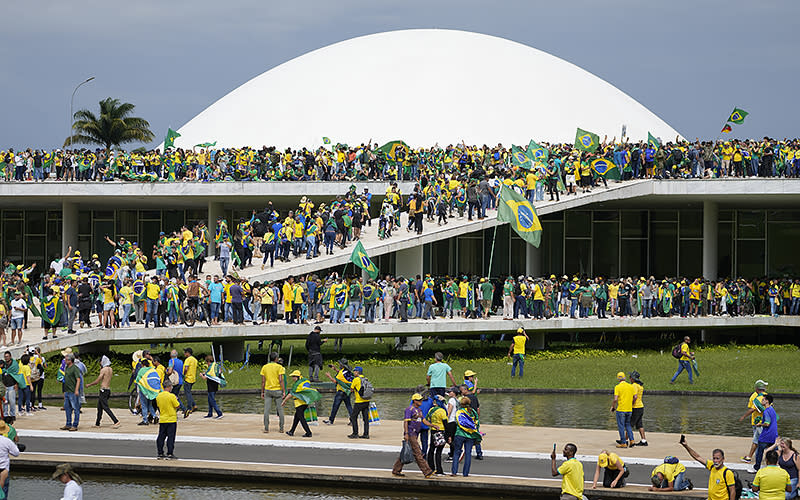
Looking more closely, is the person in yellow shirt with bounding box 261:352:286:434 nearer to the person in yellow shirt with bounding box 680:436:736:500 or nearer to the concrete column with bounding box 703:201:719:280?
the person in yellow shirt with bounding box 680:436:736:500

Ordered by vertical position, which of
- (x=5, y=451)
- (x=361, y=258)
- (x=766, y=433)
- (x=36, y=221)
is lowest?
(x=766, y=433)

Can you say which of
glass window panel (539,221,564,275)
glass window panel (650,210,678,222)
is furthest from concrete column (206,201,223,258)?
glass window panel (650,210,678,222)

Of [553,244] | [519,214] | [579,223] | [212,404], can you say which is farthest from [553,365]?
[579,223]

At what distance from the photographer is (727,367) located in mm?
27062

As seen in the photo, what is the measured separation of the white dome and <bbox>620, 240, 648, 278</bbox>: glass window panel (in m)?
9.61

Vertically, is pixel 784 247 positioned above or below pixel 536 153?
below

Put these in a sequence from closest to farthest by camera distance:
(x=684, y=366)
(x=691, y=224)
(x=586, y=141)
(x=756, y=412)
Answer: (x=756, y=412), (x=684, y=366), (x=586, y=141), (x=691, y=224)

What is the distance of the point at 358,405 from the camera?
16.8 m

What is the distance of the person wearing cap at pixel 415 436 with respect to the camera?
13672 mm

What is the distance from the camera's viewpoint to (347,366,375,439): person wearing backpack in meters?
16.3

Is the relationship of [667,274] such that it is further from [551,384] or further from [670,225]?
[551,384]

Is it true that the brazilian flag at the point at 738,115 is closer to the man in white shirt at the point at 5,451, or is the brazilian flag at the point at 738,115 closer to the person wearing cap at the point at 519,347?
the person wearing cap at the point at 519,347

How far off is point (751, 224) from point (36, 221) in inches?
1161

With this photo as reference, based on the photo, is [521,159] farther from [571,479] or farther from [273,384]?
[571,479]
